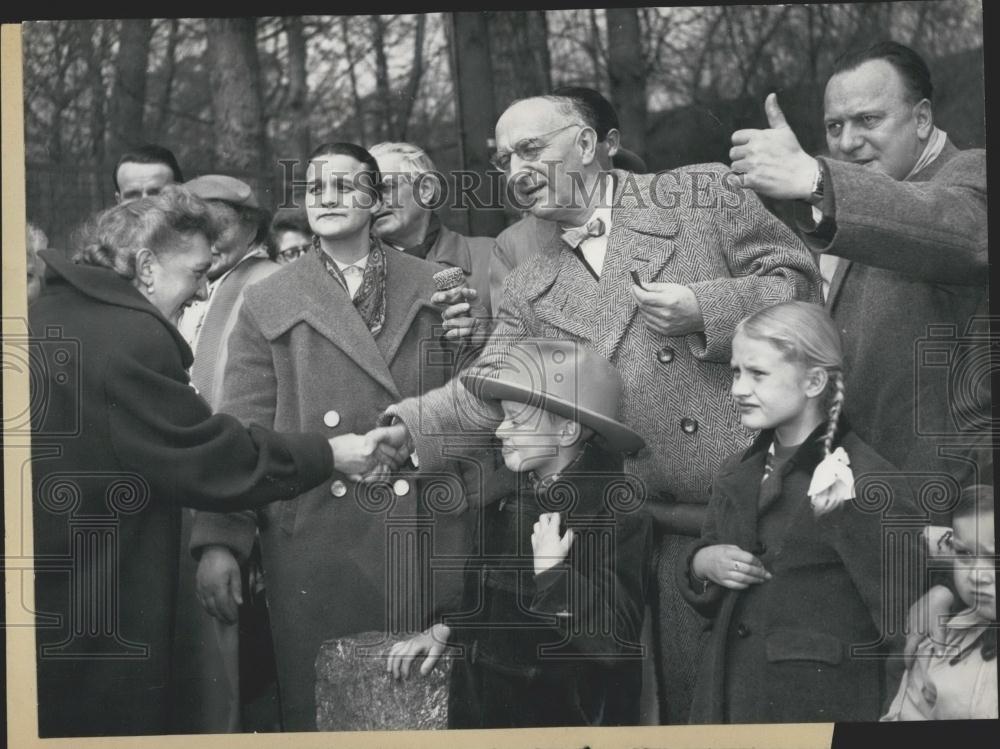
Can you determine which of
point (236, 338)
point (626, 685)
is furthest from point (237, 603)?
point (626, 685)

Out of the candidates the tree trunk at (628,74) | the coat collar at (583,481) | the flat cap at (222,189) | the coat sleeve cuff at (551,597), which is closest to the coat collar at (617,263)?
the tree trunk at (628,74)

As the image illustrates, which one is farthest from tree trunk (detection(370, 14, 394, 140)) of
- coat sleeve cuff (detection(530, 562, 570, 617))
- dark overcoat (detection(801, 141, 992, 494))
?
coat sleeve cuff (detection(530, 562, 570, 617))

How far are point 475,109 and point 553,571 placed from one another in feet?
5.93

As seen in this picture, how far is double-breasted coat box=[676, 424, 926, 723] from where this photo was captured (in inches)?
259

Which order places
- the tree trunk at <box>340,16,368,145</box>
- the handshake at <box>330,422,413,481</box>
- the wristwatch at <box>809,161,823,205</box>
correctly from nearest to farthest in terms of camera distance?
1. the wristwatch at <box>809,161,823,205</box>
2. the handshake at <box>330,422,413,481</box>
3. the tree trunk at <box>340,16,368,145</box>

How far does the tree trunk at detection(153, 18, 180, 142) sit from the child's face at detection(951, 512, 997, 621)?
3405mm

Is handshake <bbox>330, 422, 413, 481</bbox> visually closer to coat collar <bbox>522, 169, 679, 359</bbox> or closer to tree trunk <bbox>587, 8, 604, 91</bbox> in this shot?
coat collar <bbox>522, 169, 679, 359</bbox>

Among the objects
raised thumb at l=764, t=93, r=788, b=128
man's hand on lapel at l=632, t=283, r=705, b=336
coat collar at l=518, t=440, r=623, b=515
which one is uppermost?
raised thumb at l=764, t=93, r=788, b=128

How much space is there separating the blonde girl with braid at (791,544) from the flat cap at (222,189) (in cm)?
194

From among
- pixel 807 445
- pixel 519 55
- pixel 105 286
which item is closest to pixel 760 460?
pixel 807 445

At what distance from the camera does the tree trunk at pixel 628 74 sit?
22.3ft

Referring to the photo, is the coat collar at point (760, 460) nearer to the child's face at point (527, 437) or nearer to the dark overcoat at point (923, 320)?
the dark overcoat at point (923, 320)

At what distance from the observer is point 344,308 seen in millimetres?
6688

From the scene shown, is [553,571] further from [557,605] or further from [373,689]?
A: [373,689]
